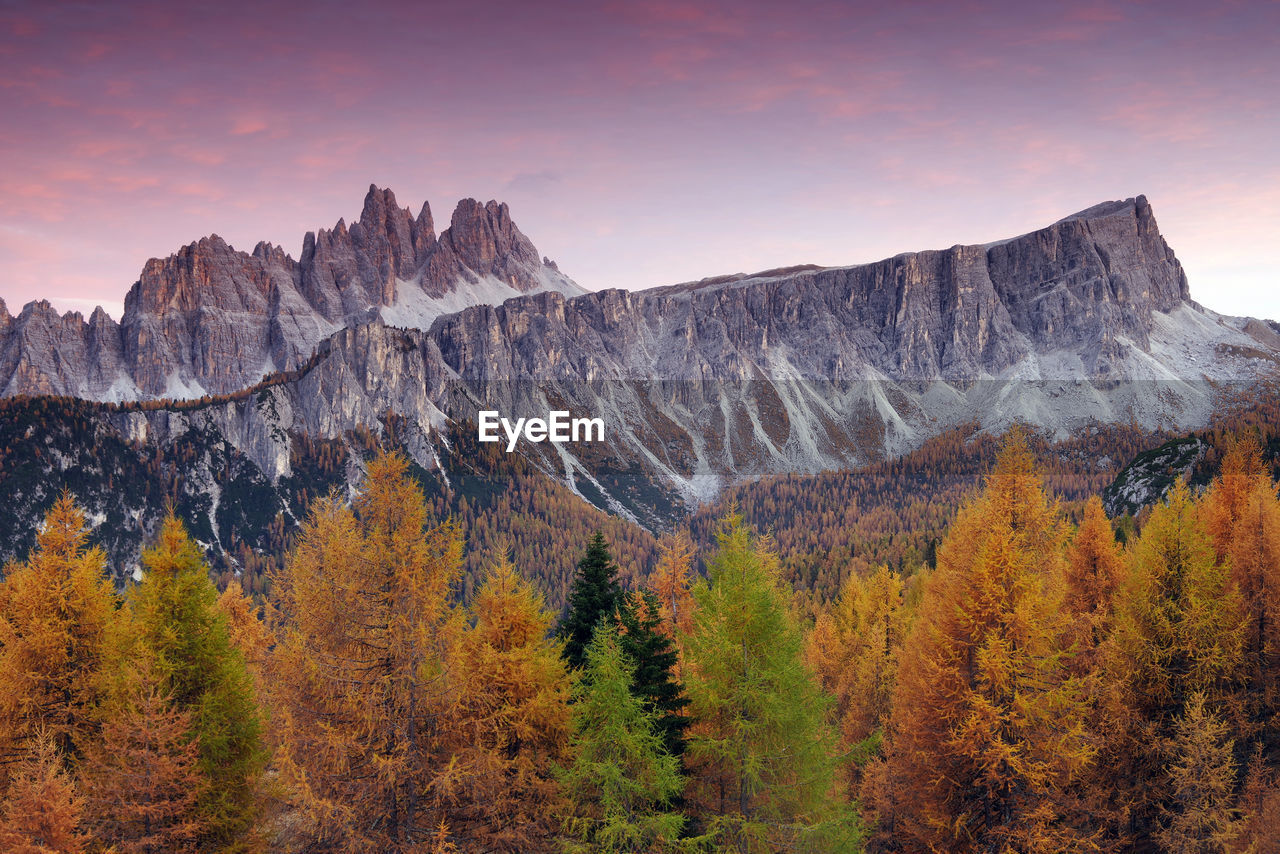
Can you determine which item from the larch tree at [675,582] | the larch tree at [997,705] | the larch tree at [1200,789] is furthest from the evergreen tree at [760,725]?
the larch tree at [675,582]

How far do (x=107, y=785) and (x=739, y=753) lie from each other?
17611mm

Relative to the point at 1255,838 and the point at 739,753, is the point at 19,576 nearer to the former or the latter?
the point at 739,753

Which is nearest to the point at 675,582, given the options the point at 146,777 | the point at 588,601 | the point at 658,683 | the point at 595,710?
the point at 588,601

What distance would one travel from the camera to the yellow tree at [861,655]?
38.6 m

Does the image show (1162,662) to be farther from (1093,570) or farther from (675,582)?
(675,582)

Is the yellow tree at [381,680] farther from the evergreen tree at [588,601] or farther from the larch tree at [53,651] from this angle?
the larch tree at [53,651]

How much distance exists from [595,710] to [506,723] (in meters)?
3.68

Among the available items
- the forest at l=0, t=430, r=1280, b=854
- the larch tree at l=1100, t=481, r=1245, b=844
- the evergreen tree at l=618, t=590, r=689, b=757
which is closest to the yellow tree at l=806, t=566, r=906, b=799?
the larch tree at l=1100, t=481, r=1245, b=844

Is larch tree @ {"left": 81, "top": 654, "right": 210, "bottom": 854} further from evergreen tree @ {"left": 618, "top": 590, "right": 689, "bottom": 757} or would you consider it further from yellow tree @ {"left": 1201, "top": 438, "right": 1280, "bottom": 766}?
yellow tree @ {"left": 1201, "top": 438, "right": 1280, "bottom": 766}

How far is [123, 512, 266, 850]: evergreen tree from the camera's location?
70.8ft

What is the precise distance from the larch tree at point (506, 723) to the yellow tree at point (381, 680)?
0.80 meters

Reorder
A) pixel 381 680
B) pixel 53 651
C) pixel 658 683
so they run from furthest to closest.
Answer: pixel 658 683, pixel 53 651, pixel 381 680

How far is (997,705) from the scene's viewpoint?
21.1 meters

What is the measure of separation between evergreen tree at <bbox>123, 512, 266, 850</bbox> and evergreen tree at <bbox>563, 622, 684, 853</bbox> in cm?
1043
